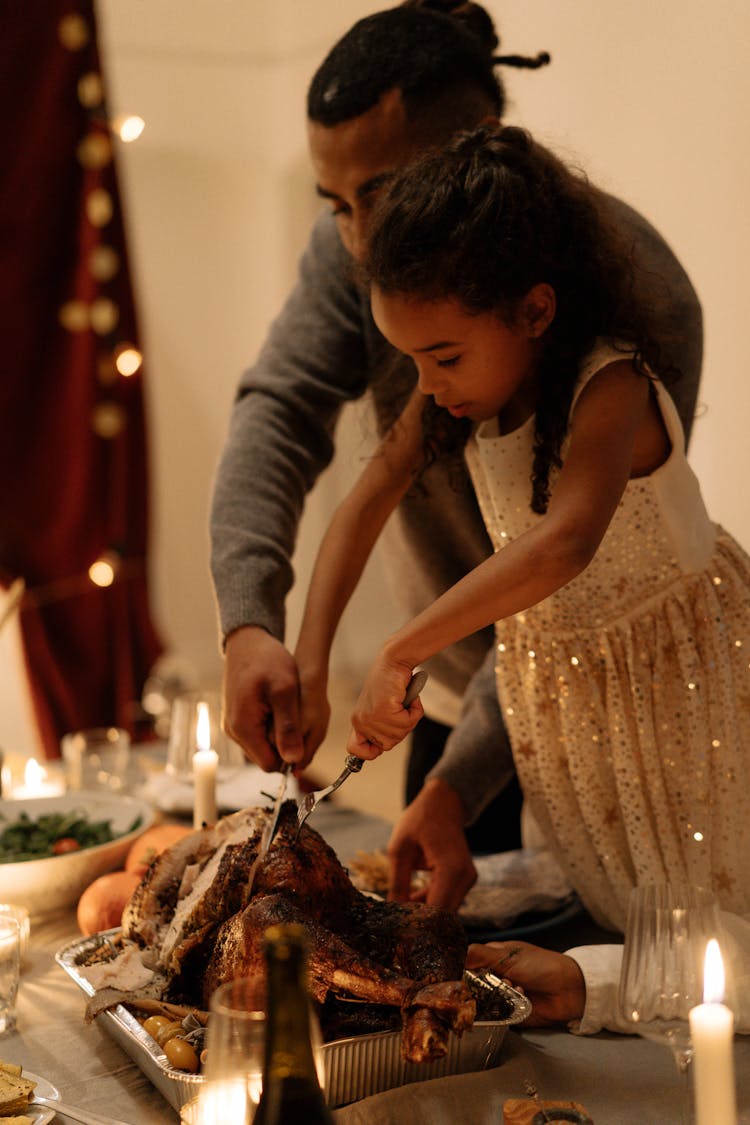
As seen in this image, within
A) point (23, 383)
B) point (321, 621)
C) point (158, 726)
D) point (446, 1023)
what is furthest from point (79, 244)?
point (446, 1023)

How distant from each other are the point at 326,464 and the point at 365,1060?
3.37ft

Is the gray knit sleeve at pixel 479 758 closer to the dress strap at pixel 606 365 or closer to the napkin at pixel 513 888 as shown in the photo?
the napkin at pixel 513 888

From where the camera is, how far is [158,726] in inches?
88.4

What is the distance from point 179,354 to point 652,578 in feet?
11.9

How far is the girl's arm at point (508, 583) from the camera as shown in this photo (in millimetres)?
1054

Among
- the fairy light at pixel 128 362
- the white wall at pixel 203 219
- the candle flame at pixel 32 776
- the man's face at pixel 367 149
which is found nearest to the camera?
the man's face at pixel 367 149

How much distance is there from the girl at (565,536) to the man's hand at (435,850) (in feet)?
0.33

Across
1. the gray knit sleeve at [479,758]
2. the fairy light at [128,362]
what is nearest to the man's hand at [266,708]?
the gray knit sleeve at [479,758]

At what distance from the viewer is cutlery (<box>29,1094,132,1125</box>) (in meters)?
0.92

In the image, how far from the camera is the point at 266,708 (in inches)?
53.0

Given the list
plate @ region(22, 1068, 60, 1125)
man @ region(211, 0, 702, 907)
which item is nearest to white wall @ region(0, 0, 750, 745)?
man @ region(211, 0, 702, 907)

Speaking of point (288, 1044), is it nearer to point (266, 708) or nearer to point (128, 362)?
point (266, 708)

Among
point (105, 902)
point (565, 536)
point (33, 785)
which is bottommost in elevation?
point (105, 902)

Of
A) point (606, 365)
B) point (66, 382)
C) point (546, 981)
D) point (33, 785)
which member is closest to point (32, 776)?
point (33, 785)
